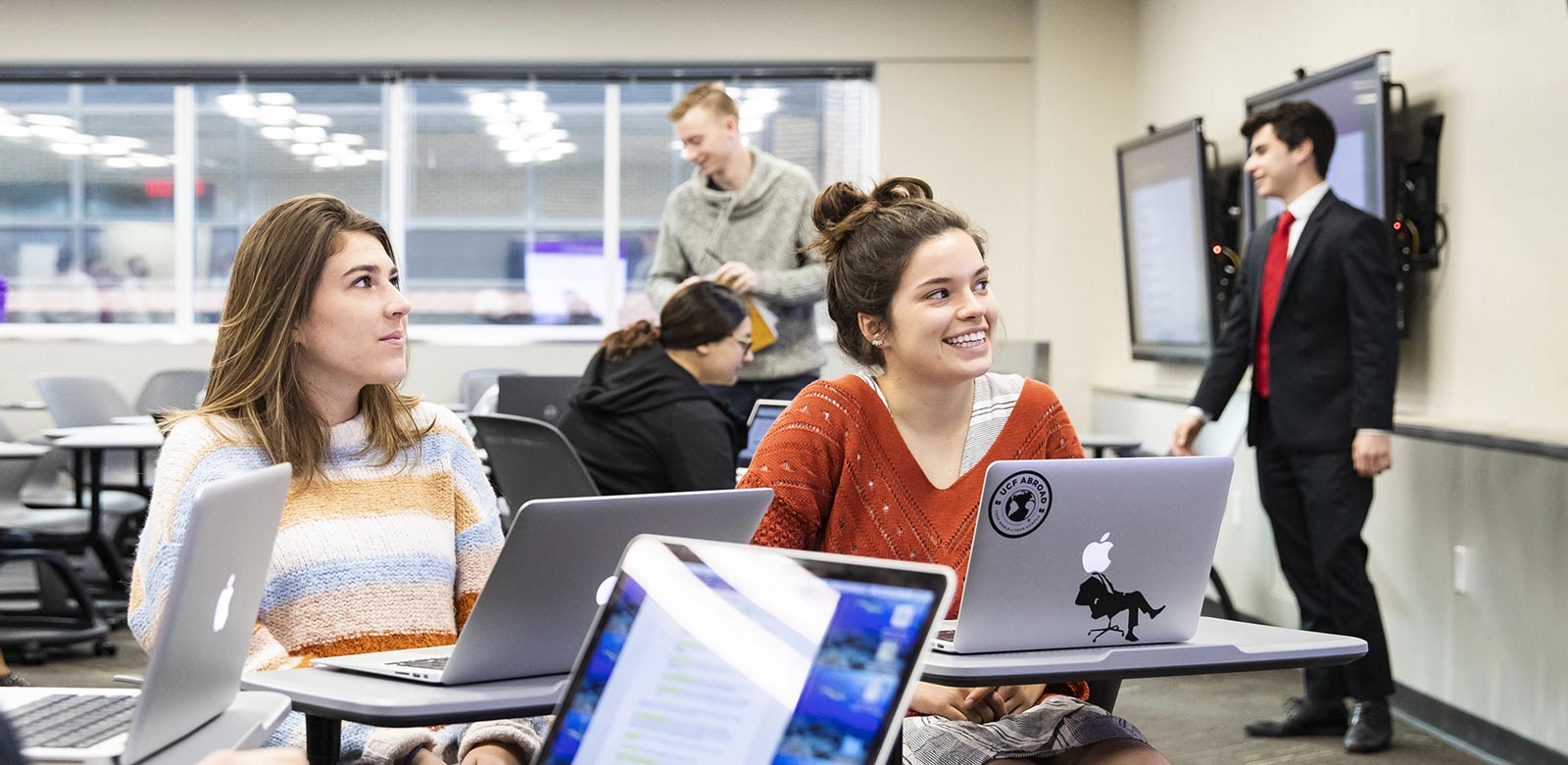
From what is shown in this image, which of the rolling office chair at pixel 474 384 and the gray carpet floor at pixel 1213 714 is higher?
the rolling office chair at pixel 474 384

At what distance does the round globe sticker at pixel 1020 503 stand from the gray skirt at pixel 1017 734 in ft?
1.16

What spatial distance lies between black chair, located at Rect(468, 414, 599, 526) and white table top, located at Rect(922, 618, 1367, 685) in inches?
61.8

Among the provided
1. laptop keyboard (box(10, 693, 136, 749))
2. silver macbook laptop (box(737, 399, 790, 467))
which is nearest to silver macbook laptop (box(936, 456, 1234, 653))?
laptop keyboard (box(10, 693, 136, 749))

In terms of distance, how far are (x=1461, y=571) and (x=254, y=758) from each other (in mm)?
3406

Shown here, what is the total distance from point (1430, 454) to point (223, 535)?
3507mm

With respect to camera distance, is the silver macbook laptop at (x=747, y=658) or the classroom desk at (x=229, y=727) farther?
the classroom desk at (x=229, y=727)

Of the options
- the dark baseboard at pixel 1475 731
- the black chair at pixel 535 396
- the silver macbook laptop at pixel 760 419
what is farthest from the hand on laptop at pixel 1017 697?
the black chair at pixel 535 396

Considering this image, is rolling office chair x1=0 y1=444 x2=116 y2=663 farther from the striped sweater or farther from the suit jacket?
the suit jacket

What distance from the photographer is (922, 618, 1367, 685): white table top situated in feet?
4.56

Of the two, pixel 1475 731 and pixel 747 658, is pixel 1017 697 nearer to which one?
pixel 747 658

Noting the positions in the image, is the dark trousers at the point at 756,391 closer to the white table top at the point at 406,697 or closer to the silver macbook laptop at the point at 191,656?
the white table top at the point at 406,697

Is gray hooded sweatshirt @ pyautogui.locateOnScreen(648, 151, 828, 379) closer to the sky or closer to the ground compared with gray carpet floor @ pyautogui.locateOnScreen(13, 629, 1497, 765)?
closer to the sky

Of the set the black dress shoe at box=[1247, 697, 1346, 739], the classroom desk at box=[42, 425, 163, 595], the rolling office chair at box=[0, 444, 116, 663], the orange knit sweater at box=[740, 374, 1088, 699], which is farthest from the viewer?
the classroom desk at box=[42, 425, 163, 595]

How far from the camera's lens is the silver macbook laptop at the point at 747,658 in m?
0.96
